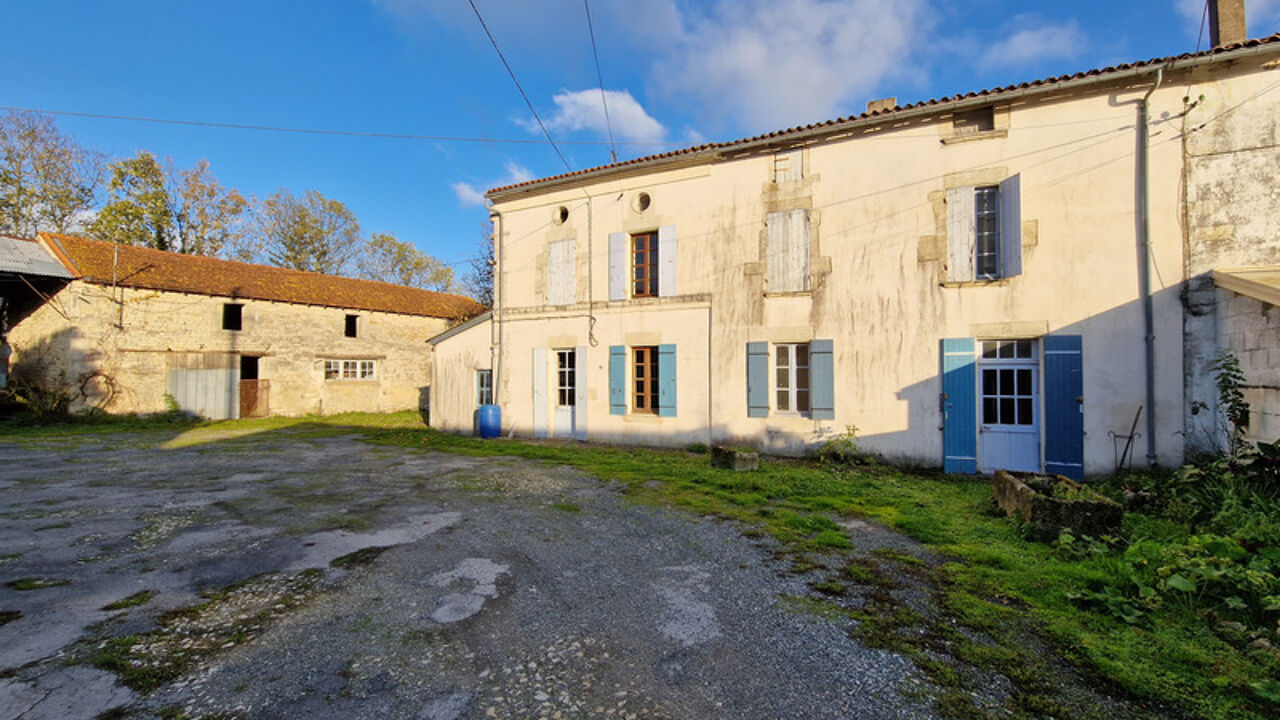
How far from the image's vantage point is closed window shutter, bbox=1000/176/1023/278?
6977mm

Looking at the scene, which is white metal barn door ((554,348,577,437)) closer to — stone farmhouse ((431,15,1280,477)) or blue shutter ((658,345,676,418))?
stone farmhouse ((431,15,1280,477))

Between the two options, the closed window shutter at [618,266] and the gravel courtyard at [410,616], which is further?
the closed window shutter at [618,266]

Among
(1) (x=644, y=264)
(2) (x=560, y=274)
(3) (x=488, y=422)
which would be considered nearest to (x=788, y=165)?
(1) (x=644, y=264)

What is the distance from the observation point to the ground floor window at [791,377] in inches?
342

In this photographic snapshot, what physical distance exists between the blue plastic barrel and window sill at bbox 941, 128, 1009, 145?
396 inches

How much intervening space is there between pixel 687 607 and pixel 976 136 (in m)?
8.25

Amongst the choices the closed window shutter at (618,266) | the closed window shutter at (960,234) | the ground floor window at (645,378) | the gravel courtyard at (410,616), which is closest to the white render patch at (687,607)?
the gravel courtyard at (410,616)

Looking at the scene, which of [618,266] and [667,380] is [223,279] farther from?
[667,380]

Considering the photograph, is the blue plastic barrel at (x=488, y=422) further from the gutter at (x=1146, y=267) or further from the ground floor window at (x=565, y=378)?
the gutter at (x=1146, y=267)

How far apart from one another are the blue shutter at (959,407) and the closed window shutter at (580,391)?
665 centimetres

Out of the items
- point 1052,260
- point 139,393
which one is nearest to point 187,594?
point 1052,260

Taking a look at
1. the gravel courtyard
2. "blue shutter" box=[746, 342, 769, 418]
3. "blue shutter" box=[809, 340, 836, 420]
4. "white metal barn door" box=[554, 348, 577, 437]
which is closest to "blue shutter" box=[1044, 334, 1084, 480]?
"blue shutter" box=[809, 340, 836, 420]

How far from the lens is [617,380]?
10.2 meters

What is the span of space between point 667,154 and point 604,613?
870 cm
